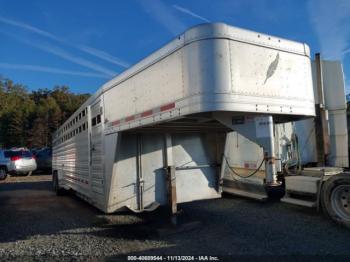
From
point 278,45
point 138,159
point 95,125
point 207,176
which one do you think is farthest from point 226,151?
point 278,45

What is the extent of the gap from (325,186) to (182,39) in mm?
3570

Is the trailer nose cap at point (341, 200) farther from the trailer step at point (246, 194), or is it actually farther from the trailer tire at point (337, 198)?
the trailer step at point (246, 194)

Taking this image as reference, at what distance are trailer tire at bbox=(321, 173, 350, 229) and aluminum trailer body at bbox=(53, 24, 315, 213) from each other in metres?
1.30

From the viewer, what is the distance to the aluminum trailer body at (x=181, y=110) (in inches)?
167

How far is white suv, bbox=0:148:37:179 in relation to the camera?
747 inches

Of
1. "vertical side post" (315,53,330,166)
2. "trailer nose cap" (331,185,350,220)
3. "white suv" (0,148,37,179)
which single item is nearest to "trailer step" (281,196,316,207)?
"trailer nose cap" (331,185,350,220)

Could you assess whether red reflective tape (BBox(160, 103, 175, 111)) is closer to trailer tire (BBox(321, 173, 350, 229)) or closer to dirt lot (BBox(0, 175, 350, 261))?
dirt lot (BBox(0, 175, 350, 261))

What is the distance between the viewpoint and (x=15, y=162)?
19.1m

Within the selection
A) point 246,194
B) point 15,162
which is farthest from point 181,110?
point 15,162

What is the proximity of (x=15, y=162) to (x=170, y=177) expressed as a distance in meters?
15.2

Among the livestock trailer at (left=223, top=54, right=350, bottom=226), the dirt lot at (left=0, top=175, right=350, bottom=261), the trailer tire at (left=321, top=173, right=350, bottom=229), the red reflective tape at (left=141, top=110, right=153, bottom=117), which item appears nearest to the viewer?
the dirt lot at (left=0, top=175, right=350, bottom=261)

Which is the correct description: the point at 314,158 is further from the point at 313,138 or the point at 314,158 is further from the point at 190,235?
the point at 190,235

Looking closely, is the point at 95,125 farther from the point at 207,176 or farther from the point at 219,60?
the point at 219,60

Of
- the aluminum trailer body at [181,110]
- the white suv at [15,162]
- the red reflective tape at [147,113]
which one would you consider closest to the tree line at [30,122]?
the white suv at [15,162]
